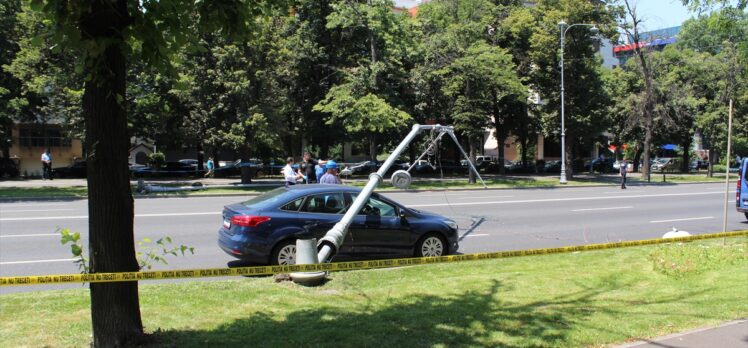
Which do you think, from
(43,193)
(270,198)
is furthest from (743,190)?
(43,193)

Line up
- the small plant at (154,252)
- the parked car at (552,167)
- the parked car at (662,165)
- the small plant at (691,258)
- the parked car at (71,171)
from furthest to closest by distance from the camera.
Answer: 1. the parked car at (662,165)
2. the parked car at (552,167)
3. the parked car at (71,171)
4. the small plant at (691,258)
5. the small plant at (154,252)

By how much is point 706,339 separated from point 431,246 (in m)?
5.28

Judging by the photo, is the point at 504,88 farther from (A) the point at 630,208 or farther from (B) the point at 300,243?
(B) the point at 300,243

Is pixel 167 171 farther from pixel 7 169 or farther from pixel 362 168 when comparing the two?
pixel 362 168

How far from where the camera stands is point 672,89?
42125 mm

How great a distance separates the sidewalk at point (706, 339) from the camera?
4.95m

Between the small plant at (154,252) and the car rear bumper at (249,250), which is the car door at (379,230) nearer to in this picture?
the car rear bumper at (249,250)

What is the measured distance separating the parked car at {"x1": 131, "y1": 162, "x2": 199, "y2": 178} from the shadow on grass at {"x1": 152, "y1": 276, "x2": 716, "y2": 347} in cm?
3511

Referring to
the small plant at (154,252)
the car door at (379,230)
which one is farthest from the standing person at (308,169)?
the car door at (379,230)

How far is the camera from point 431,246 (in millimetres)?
10008

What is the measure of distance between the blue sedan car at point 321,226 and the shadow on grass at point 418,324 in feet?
7.36

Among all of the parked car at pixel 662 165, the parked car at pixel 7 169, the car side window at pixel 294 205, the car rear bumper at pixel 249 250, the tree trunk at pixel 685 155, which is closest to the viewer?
the car rear bumper at pixel 249 250

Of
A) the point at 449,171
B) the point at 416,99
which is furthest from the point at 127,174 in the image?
the point at 449,171

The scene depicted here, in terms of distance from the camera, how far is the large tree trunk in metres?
4.17
